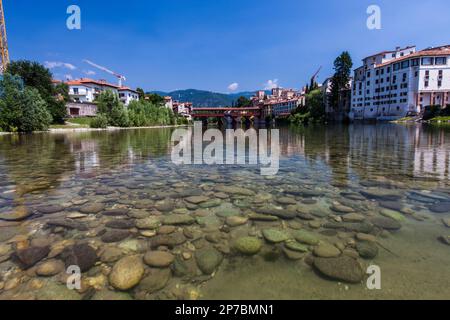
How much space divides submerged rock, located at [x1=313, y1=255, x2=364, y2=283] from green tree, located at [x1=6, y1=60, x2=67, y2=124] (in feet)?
226

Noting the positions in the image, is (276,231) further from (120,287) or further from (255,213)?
(120,287)

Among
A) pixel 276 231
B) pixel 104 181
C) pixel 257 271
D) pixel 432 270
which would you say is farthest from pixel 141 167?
pixel 432 270

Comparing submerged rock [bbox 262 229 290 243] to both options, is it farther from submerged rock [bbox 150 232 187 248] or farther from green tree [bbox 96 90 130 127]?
green tree [bbox 96 90 130 127]

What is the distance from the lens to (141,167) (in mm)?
11203

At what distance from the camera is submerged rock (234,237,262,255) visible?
400cm

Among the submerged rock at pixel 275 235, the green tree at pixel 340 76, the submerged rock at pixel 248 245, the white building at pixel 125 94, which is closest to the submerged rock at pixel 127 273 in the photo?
the submerged rock at pixel 248 245

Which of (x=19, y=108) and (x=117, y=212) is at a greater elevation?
(x=19, y=108)

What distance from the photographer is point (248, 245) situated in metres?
4.18

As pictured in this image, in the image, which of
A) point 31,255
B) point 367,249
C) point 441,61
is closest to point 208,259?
point 367,249

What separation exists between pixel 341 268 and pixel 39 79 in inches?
2989

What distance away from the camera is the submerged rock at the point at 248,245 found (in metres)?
4.00

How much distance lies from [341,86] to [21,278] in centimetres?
10657

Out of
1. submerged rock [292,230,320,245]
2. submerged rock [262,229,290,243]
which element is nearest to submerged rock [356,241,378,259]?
submerged rock [292,230,320,245]

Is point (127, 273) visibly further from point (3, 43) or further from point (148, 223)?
point (3, 43)
